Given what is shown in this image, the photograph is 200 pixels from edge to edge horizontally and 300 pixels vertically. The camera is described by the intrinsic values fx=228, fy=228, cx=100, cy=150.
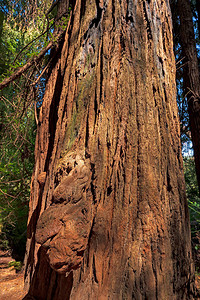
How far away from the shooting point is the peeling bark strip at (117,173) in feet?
4.38

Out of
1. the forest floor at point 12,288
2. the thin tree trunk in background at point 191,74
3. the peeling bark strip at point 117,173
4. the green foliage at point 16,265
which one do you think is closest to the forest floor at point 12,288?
the forest floor at point 12,288

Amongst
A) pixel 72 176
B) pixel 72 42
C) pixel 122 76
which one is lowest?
pixel 72 176

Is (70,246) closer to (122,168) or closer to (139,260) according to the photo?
(139,260)

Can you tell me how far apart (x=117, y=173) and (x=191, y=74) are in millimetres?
4330

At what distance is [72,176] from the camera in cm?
140

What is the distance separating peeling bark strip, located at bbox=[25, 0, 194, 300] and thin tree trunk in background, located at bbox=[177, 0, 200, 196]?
3231 mm

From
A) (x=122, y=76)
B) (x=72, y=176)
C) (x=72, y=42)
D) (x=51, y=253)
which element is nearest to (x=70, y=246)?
(x=51, y=253)

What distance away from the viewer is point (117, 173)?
4.96 feet

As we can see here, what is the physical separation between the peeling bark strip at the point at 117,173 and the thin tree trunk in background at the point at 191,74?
3231mm

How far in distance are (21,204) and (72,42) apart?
402cm

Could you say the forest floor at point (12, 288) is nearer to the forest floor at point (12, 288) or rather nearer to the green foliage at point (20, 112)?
the forest floor at point (12, 288)

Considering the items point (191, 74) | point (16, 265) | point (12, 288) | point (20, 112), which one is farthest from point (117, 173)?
point (191, 74)

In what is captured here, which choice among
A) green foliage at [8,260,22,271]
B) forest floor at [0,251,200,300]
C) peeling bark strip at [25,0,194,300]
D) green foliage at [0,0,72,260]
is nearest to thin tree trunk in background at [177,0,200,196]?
forest floor at [0,251,200,300]

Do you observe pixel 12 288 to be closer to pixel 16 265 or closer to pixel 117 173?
pixel 117 173
